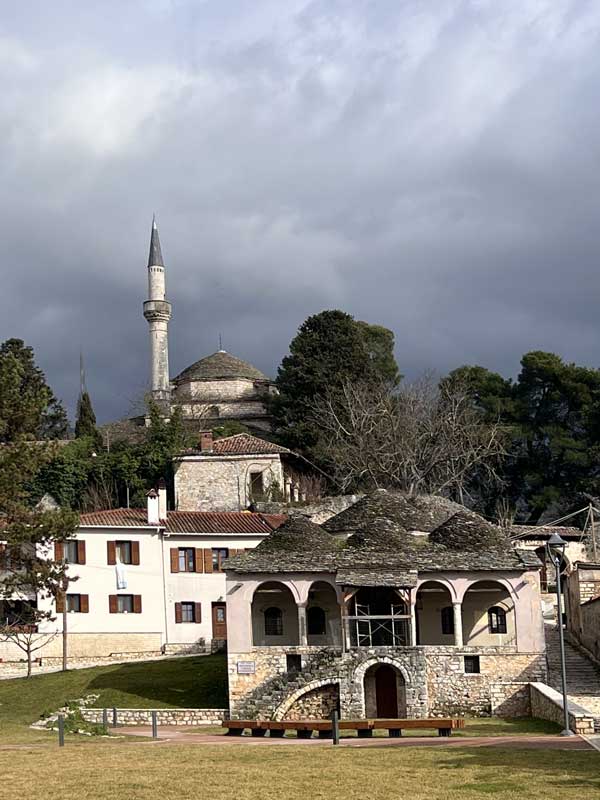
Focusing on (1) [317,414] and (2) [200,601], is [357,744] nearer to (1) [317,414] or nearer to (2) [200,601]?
(2) [200,601]

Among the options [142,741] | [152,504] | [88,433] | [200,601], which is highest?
[88,433]

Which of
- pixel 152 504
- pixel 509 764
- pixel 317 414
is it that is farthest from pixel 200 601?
pixel 509 764

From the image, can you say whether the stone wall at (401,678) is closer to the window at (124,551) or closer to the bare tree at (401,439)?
the window at (124,551)

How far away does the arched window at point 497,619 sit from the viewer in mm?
42875

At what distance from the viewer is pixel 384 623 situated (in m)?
41.4

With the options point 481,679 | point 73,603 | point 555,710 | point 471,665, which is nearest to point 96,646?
point 73,603

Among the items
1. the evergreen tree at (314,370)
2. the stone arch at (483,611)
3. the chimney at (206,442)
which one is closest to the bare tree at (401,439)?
the evergreen tree at (314,370)

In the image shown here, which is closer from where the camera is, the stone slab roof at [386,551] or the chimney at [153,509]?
the stone slab roof at [386,551]

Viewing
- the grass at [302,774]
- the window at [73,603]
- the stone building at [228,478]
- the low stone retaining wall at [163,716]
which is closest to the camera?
the grass at [302,774]

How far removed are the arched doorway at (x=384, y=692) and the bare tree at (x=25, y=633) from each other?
15.5m

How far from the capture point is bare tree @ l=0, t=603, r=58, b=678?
49000 millimetres

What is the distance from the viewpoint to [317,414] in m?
74.4

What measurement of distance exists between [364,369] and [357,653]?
40.2 meters

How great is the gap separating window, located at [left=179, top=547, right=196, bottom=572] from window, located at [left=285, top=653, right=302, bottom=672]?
1528cm
